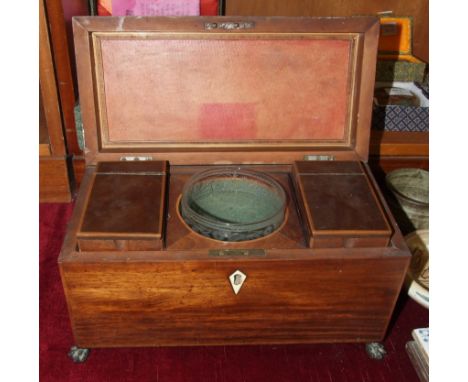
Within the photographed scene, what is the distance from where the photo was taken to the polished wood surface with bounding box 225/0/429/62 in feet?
8.02

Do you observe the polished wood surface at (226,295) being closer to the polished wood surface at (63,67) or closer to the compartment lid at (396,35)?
the polished wood surface at (63,67)

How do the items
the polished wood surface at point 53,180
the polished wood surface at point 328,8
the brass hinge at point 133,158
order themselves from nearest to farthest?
the brass hinge at point 133,158, the polished wood surface at point 53,180, the polished wood surface at point 328,8

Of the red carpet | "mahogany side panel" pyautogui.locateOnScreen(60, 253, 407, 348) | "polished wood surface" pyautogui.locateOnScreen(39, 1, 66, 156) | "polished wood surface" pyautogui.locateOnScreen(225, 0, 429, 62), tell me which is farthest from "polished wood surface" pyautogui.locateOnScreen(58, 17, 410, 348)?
"polished wood surface" pyautogui.locateOnScreen(225, 0, 429, 62)

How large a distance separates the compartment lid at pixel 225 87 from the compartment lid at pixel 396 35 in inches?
38.7

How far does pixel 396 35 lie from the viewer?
251 cm

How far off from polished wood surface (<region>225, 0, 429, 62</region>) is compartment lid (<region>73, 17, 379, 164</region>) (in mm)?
927

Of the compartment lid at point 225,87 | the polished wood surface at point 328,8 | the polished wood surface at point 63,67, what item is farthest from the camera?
the polished wood surface at point 328,8

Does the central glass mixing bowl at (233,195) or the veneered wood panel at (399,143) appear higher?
the central glass mixing bowl at (233,195)

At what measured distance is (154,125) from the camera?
1692mm

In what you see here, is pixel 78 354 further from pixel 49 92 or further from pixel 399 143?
pixel 399 143

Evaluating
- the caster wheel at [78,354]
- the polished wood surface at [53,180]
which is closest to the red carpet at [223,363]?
the caster wheel at [78,354]

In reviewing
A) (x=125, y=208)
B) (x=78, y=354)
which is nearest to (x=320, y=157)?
(x=125, y=208)

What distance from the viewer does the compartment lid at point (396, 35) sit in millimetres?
2494

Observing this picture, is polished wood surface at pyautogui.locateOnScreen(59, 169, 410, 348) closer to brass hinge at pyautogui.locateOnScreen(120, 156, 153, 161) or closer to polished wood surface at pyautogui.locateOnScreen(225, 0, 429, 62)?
brass hinge at pyautogui.locateOnScreen(120, 156, 153, 161)
